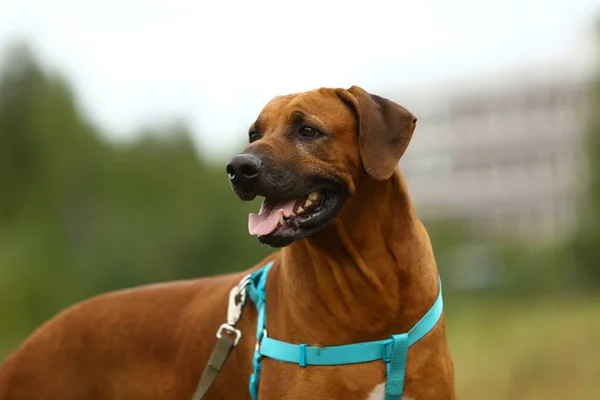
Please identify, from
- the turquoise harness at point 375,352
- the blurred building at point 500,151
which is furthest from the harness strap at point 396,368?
the blurred building at point 500,151

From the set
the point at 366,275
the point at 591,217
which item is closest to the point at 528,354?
the point at 366,275

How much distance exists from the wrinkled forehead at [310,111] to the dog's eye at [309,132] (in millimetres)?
46

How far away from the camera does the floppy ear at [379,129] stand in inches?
210

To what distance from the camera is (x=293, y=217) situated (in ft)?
17.1

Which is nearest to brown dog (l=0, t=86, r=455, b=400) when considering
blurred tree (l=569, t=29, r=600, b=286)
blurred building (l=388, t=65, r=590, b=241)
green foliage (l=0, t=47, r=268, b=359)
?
green foliage (l=0, t=47, r=268, b=359)

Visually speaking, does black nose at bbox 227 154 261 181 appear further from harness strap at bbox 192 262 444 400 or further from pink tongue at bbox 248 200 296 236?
harness strap at bbox 192 262 444 400

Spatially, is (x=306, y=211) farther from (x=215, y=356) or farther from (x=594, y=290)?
(x=594, y=290)

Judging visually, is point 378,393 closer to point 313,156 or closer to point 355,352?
point 355,352

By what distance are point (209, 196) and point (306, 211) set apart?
37042 mm

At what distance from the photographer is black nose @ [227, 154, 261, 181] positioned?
5.11 m

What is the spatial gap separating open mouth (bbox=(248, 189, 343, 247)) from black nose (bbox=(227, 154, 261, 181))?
0.24 m

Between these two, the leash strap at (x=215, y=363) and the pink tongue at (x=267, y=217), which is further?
the leash strap at (x=215, y=363)

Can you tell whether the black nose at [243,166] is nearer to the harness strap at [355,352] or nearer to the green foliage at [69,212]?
the harness strap at [355,352]

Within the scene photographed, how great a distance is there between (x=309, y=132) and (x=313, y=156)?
18 cm
